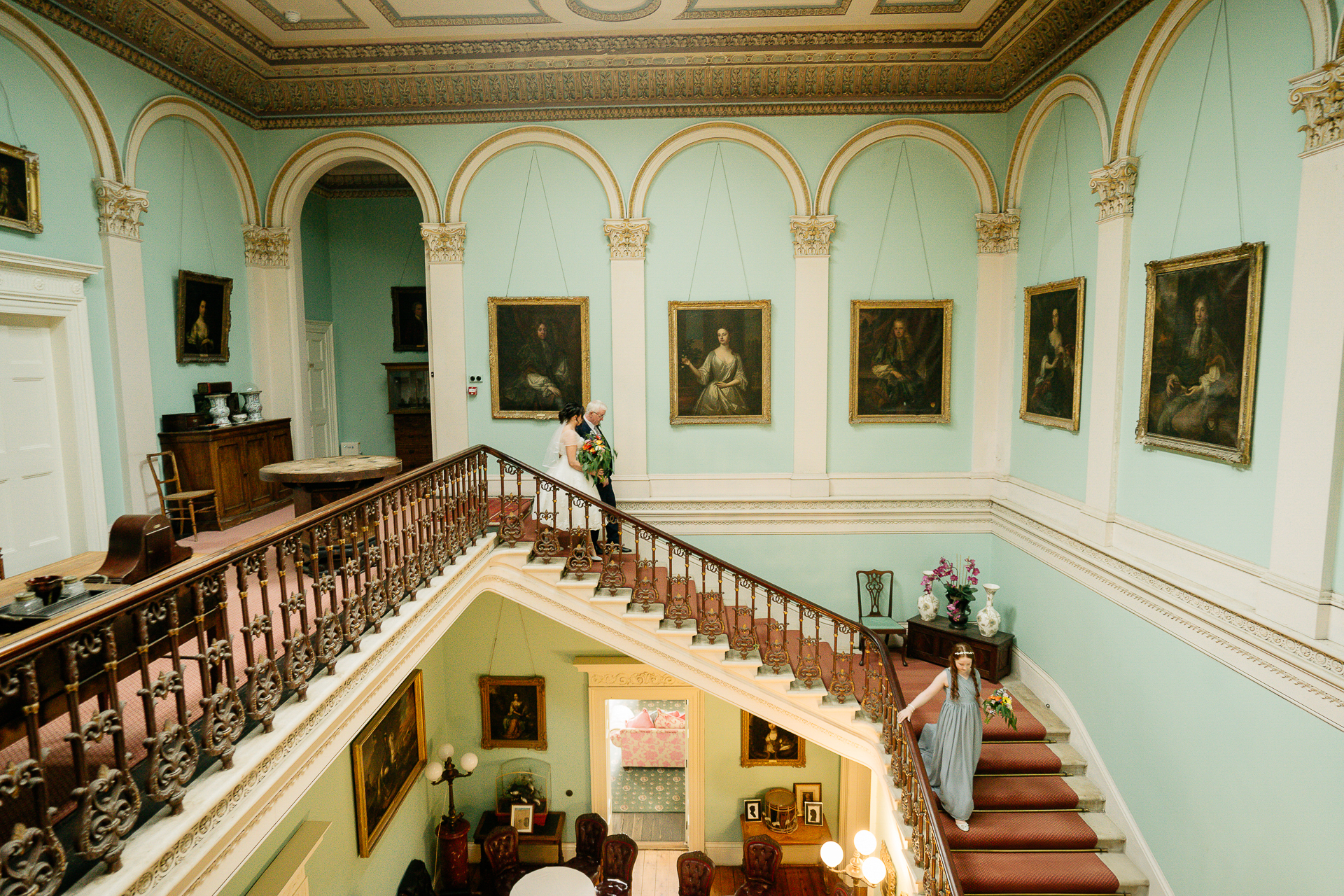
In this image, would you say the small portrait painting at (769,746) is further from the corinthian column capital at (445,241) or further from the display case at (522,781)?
the corinthian column capital at (445,241)

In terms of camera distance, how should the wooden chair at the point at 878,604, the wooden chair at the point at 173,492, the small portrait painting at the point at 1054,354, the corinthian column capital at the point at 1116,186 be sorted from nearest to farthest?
the corinthian column capital at the point at 1116,186 < the wooden chair at the point at 173,492 < the small portrait painting at the point at 1054,354 < the wooden chair at the point at 878,604

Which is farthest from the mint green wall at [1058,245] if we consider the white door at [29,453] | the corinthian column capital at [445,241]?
the white door at [29,453]

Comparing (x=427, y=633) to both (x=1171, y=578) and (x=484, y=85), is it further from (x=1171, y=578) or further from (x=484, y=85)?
(x=484, y=85)

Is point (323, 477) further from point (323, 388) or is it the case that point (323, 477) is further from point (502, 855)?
point (323, 388)

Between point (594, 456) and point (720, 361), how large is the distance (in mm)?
2445

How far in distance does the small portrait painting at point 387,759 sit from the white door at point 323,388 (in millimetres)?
4278

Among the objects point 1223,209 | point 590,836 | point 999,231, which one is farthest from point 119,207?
point 999,231

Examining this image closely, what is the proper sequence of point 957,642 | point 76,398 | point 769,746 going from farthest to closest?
point 769,746, point 957,642, point 76,398

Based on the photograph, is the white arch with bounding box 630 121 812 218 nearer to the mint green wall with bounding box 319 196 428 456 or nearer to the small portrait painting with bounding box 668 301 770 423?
the small portrait painting with bounding box 668 301 770 423

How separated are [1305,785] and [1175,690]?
4.21 ft

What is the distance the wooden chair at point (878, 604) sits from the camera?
930 cm

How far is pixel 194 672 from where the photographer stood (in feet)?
13.2

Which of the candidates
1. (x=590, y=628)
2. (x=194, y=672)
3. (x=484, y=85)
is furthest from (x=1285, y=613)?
(x=484, y=85)

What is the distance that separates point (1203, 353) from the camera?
18.1 ft
